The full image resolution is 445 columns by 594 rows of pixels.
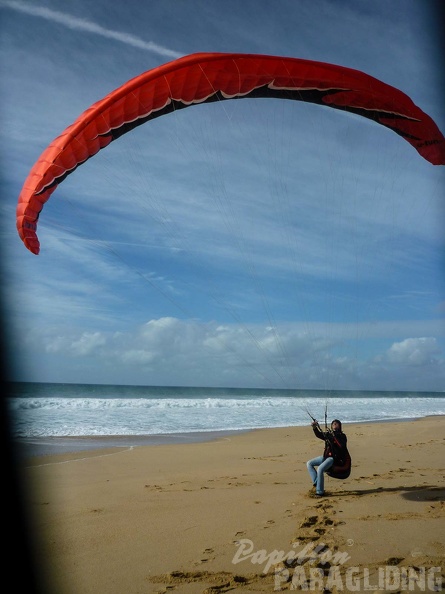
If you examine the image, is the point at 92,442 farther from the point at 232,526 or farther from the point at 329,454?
the point at 232,526

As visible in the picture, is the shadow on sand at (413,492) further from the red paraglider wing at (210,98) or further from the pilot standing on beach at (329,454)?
the red paraglider wing at (210,98)

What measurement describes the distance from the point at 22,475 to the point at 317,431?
5333 millimetres

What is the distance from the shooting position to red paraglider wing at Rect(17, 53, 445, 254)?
6883mm

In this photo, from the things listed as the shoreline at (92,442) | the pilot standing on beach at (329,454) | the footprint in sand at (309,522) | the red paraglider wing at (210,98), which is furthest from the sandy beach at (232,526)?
the red paraglider wing at (210,98)

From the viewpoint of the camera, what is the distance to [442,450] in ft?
37.9

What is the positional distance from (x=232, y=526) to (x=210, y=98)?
5.99 metres

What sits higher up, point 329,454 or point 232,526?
point 329,454

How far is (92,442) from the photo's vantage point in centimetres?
1305

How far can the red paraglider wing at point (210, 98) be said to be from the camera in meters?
6.88

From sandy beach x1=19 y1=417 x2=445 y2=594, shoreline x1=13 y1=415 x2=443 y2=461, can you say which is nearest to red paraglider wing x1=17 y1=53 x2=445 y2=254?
sandy beach x1=19 y1=417 x2=445 y2=594

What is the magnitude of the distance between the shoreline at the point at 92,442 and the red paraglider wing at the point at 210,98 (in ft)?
18.9

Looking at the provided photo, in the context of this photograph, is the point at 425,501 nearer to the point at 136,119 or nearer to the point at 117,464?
the point at 117,464

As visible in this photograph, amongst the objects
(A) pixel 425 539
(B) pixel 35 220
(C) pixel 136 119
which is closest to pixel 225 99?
(C) pixel 136 119

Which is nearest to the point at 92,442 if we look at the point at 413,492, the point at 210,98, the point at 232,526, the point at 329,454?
the point at 329,454
